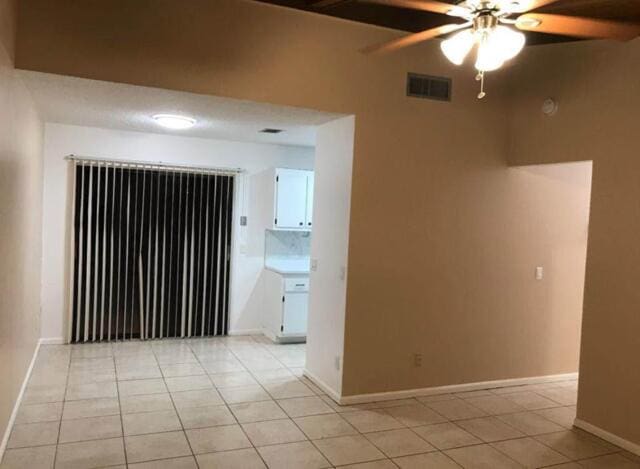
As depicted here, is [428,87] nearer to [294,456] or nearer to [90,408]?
[294,456]

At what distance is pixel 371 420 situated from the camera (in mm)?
3924

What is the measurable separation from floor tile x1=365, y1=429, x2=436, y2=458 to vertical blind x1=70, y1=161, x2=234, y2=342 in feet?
10.2

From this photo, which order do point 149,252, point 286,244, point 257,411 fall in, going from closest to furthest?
point 257,411 → point 149,252 → point 286,244

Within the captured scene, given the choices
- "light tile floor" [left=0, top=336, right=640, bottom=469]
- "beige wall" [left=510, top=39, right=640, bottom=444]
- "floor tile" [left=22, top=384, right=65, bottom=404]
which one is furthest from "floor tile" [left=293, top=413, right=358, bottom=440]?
"floor tile" [left=22, top=384, right=65, bottom=404]

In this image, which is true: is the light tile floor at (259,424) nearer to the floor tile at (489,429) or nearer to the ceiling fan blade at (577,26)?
the floor tile at (489,429)

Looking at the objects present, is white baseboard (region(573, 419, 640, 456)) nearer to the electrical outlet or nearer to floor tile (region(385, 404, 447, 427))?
floor tile (region(385, 404, 447, 427))

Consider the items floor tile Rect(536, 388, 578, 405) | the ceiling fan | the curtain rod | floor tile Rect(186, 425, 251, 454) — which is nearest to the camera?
the ceiling fan

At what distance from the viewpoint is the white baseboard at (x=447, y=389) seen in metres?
4.26

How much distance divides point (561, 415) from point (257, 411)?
2.35 metres

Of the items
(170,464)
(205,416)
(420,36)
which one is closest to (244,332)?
(205,416)

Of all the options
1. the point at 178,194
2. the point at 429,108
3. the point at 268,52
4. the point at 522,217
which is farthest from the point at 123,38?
the point at 522,217

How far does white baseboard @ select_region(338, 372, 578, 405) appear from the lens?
4.26 meters

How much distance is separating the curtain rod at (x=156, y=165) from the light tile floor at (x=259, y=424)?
199 centimetres

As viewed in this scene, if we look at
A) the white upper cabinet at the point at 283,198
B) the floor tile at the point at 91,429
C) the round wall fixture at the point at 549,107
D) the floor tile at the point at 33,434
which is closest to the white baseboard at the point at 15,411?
the floor tile at the point at 33,434
